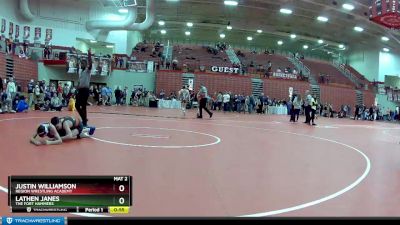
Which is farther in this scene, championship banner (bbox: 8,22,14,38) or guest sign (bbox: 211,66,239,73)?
guest sign (bbox: 211,66,239,73)

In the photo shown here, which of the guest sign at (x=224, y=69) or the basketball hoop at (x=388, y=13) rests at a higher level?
the basketball hoop at (x=388, y=13)

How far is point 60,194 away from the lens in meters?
1.89

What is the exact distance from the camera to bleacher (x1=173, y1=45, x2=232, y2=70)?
110 ft

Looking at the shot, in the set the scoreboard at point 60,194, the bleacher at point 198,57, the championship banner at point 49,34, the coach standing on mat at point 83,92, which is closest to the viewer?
the scoreboard at point 60,194

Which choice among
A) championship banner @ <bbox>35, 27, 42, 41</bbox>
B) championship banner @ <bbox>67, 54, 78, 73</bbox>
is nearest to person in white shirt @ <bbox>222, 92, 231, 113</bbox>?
championship banner @ <bbox>67, 54, 78, 73</bbox>

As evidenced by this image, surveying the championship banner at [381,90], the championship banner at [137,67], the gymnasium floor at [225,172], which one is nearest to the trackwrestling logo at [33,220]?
the gymnasium floor at [225,172]

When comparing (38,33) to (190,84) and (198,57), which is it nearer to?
(190,84)

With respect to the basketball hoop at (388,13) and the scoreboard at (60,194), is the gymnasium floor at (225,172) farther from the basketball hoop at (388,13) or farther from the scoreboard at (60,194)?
the basketball hoop at (388,13)

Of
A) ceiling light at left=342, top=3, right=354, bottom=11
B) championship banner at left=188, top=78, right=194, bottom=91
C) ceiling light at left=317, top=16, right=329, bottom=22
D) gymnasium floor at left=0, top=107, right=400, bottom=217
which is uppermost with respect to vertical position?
ceiling light at left=342, top=3, right=354, bottom=11

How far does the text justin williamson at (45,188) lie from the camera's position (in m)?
1.88

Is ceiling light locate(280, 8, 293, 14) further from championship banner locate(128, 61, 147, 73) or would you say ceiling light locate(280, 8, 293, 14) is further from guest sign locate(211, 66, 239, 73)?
championship banner locate(128, 61, 147, 73)

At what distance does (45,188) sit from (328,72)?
43353 mm

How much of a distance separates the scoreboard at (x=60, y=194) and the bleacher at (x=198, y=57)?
101ft

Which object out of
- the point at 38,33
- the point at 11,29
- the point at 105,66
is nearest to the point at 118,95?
the point at 105,66
